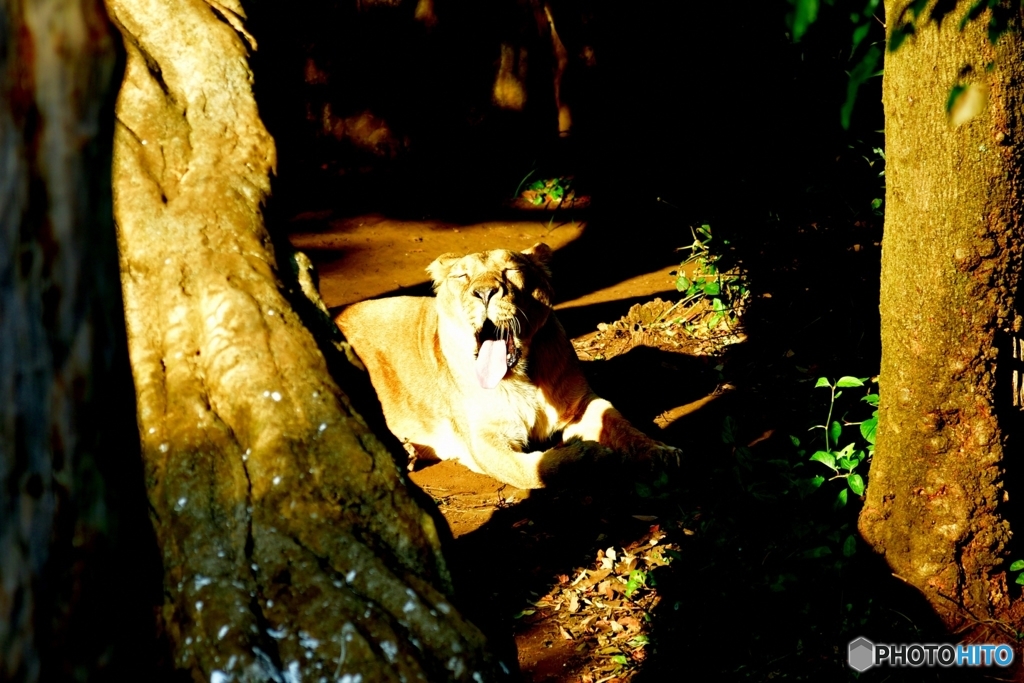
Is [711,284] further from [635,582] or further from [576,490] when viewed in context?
[635,582]

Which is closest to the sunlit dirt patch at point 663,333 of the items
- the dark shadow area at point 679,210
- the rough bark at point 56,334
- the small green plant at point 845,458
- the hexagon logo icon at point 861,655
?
the dark shadow area at point 679,210

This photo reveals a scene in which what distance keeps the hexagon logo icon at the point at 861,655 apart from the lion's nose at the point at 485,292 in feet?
9.76

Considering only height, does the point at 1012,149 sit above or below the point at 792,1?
below

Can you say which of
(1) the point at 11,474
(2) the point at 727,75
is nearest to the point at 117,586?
(1) the point at 11,474

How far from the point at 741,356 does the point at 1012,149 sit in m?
3.52

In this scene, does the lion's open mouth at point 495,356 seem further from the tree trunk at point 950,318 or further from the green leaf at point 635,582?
the tree trunk at point 950,318

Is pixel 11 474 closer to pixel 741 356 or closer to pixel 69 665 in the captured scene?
pixel 69 665

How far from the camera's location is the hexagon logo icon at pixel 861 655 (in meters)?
3.62

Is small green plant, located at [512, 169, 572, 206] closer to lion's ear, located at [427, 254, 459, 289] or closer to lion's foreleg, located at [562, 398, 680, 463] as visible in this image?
lion's ear, located at [427, 254, 459, 289]

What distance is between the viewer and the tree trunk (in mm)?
3273

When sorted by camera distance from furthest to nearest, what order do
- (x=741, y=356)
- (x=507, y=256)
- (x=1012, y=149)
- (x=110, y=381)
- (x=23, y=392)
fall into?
(x=741, y=356) → (x=507, y=256) → (x=1012, y=149) → (x=110, y=381) → (x=23, y=392)

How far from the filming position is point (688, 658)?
12.9ft

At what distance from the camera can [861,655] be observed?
3.64 metres

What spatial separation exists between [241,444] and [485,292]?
3.36m
